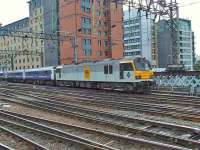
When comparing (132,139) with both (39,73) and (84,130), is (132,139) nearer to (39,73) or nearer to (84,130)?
(84,130)

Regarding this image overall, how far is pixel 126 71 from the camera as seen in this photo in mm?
27203

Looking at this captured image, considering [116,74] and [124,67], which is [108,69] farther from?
[124,67]

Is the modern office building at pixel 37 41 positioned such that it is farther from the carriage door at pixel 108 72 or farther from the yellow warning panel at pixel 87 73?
the carriage door at pixel 108 72

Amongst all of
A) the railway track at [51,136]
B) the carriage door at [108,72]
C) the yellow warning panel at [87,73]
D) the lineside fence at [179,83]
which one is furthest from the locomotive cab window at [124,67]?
the railway track at [51,136]

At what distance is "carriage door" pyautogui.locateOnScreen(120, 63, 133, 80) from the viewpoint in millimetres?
26781

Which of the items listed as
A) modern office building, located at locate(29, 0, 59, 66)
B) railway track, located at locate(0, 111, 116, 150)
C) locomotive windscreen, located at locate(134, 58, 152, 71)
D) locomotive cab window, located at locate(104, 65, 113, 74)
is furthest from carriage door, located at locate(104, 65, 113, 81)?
modern office building, located at locate(29, 0, 59, 66)

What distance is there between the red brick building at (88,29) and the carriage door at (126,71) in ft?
157

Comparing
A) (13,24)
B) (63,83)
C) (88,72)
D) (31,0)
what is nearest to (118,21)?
(31,0)

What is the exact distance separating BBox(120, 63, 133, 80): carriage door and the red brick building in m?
47.7

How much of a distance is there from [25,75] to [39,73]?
6.18 metres

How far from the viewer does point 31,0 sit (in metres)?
102

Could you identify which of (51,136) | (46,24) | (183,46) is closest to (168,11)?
(51,136)

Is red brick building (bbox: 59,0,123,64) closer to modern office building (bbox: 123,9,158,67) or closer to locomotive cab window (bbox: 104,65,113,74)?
modern office building (bbox: 123,9,158,67)

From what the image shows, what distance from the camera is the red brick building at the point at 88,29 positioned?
258 feet
